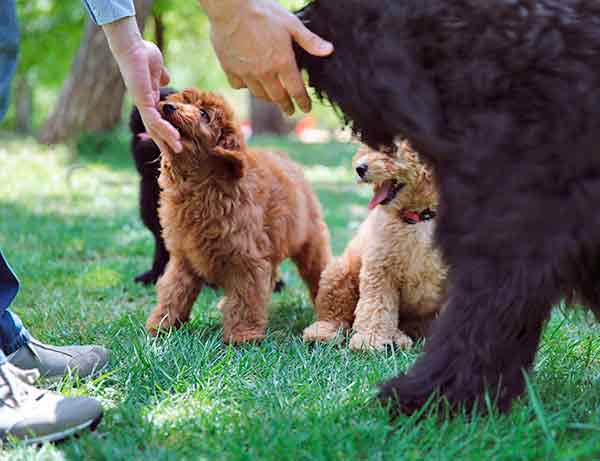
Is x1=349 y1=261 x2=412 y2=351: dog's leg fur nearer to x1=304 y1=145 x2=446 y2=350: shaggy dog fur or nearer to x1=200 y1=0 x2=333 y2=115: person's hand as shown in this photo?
x1=304 y1=145 x2=446 y2=350: shaggy dog fur

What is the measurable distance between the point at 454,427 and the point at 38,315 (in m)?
2.40

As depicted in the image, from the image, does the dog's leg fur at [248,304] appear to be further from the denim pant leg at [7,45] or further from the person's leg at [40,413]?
the denim pant leg at [7,45]

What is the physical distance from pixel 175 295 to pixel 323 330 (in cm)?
75

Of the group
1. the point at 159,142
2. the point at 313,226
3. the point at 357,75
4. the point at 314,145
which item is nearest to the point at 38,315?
the point at 159,142

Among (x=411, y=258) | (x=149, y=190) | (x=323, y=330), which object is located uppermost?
(x=149, y=190)

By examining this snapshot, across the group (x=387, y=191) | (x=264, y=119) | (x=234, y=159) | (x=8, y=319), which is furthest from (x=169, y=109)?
(x=264, y=119)

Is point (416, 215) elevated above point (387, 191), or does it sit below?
below

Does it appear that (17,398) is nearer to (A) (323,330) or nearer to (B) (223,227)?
(B) (223,227)

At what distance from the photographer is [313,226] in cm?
420

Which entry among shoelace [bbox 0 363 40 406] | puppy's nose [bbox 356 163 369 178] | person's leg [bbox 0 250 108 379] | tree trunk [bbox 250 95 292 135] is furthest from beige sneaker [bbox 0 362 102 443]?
tree trunk [bbox 250 95 292 135]

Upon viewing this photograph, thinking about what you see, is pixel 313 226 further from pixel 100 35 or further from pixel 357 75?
pixel 100 35

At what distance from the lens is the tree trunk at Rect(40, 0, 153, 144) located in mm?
10625

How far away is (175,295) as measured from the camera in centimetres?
363

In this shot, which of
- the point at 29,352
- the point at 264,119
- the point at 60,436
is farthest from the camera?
the point at 264,119
